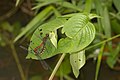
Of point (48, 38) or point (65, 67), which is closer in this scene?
point (48, 38)

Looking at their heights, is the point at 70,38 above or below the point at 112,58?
above

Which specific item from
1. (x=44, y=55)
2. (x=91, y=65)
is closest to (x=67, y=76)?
(x=91, y=65)

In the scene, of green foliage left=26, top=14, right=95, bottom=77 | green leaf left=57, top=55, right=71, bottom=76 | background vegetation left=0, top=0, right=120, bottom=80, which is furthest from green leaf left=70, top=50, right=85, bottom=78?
green leaf left=57, top=55, right=71, bottom=76

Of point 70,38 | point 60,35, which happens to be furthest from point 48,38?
point 60,35

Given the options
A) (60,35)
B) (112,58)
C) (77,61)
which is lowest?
(112,58)

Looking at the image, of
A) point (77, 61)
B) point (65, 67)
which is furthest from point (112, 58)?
point (77, 61)

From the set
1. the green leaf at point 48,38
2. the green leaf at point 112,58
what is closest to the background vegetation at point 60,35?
the green leaf at point 112,58

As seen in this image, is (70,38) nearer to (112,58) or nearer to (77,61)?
(77,61)

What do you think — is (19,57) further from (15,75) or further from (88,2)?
(88,2)
